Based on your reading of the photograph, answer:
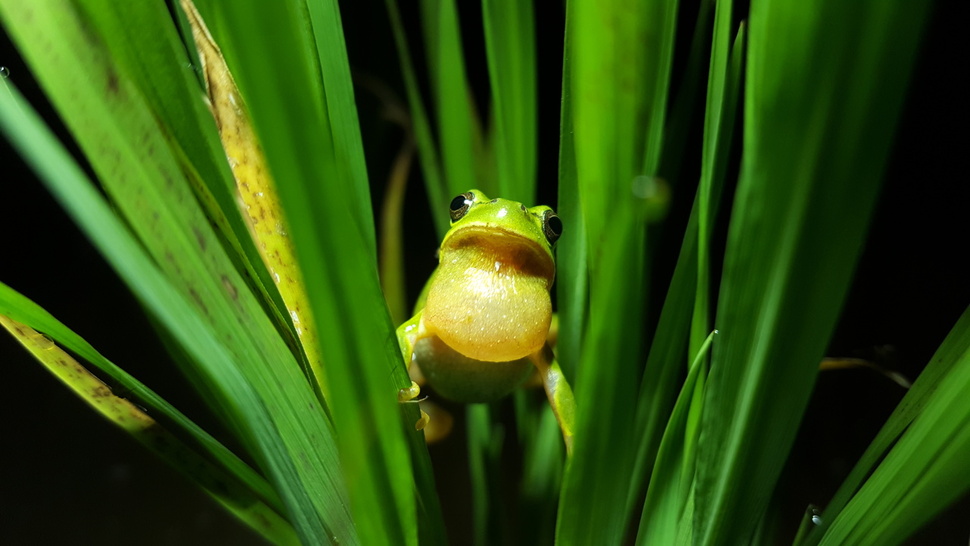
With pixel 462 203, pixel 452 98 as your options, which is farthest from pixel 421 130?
pixel 462 203

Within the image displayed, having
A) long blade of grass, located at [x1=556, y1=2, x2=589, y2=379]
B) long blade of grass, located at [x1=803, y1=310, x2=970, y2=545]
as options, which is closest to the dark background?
long blade of grass, located at [x1=556, y1=2, x2=589, y2=379]

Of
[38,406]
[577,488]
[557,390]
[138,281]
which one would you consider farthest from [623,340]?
[38,406]

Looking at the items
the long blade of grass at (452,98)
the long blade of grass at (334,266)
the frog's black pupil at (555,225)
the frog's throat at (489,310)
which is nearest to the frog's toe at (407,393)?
the long blade of grass at (334,266)

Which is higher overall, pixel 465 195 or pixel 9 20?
pixel 9 20

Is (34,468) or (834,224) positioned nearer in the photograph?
(834,224)

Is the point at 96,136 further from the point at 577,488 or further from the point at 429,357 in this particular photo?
the point at 429,357

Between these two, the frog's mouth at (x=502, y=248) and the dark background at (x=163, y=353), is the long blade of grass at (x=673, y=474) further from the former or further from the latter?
the dark background at (x=163, y=353)

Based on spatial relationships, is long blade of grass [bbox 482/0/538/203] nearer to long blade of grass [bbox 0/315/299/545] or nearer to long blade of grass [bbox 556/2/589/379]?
long blade of grass [bbox 556/2/589/379]
